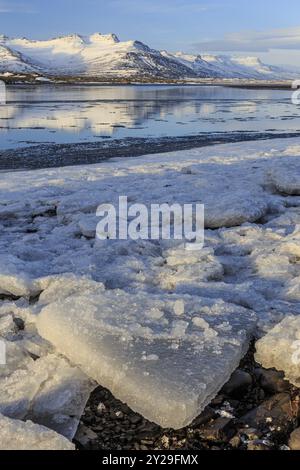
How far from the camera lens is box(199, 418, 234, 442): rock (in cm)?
329

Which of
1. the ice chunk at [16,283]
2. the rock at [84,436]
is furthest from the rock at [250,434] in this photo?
the ice chunk at [16,283]

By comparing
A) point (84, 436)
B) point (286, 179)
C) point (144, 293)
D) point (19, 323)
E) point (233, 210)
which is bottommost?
point (84, 436)

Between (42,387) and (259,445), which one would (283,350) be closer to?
(259,445)

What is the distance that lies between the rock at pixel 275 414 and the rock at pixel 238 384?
219 mm

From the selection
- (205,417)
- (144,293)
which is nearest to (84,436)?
(205,417)

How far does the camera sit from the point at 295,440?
10.5ft

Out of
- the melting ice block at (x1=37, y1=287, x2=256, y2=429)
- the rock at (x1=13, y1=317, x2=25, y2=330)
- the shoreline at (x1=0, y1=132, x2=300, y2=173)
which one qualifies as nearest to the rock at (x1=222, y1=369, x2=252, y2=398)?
the melting ice block at (x1=37, y1=287, x2=256, y2=429)

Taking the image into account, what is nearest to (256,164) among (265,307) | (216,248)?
(216,248)

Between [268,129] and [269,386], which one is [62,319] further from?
[268,129]

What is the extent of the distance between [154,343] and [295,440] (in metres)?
1.33

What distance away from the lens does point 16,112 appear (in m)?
34.8

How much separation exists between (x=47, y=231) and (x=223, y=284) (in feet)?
12.1

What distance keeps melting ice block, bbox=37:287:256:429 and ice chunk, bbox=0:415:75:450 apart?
634 mm

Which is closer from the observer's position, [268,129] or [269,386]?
[269,386]
